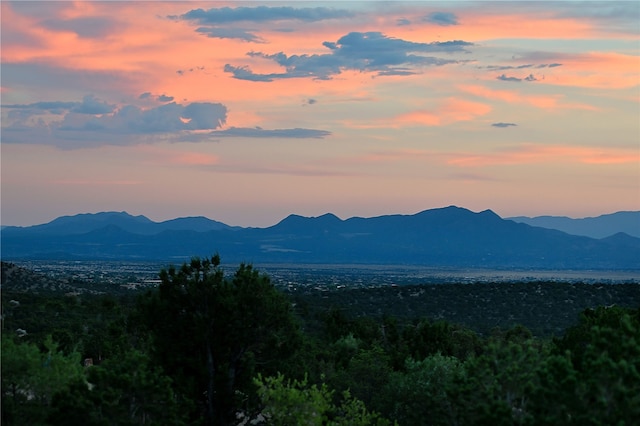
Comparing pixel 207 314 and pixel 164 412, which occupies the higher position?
pixel 207 314

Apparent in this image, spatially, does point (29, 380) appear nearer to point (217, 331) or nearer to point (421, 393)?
point (217, 331)

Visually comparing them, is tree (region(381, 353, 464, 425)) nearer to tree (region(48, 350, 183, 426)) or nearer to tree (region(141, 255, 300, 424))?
tree (region(141, 255, 300, 424))

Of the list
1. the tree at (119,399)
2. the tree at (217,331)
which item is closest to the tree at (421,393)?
the tree at (217,331)

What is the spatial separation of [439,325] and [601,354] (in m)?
30.6

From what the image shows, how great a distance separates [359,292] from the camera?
13150 centimetres

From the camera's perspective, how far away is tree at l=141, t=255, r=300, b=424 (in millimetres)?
35812

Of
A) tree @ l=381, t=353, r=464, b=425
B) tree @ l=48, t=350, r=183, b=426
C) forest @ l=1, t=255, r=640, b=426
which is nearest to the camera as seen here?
forest @ l=1, t=255, r=640, b=426

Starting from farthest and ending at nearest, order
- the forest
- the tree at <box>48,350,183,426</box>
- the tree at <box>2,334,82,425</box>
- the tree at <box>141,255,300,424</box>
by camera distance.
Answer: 1. the tree at <box>141,255,300,424</box>
2. the tree at <box>2,334,82,425</box>
3. the tree at <box>48,350,183,426</box>
4. the forest

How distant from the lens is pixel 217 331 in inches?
1427

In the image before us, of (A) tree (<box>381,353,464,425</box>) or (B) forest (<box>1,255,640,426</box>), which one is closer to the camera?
(B) forest (<box>1,255,640,426</box>)

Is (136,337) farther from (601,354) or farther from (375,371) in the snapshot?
(601,354)

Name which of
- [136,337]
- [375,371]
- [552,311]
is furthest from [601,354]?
[552,311]

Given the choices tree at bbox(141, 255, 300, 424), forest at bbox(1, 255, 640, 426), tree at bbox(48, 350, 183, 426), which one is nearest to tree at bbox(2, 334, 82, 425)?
forest at bbox(1, 255, 640, 426)

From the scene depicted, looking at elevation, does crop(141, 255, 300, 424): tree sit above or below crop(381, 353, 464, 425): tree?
above
